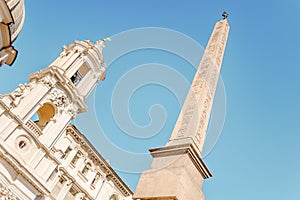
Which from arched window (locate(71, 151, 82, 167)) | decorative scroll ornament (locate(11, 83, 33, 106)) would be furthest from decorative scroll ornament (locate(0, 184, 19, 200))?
arched window (locate(71, 151, 82, 167))

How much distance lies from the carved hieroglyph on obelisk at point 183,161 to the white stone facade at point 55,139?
16.5 m

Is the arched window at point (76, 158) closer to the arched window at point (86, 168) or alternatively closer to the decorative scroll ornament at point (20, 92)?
the arched window at point (86, 168)

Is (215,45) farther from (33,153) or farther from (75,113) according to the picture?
(75,113)

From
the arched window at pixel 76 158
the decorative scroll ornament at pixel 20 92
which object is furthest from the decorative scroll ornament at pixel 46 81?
the arched window at pixel 76 158

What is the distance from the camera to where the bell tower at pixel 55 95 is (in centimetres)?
2047

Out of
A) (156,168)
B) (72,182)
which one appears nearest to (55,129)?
(72,182)

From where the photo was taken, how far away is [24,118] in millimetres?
20688

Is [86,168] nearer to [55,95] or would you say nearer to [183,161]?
[55,95]

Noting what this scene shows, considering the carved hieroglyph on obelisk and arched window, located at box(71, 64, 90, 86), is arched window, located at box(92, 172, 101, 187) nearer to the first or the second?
arched window, located at box(71, 64, 90, 86)

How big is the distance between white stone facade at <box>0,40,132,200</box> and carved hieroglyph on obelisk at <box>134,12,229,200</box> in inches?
649

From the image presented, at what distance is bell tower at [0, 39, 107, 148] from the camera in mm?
20469

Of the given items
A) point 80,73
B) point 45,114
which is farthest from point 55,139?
point 80,73

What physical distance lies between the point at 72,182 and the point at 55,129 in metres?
4.46

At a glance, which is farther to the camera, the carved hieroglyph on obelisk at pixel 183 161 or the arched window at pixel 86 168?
the arched window at pixel 86 168
